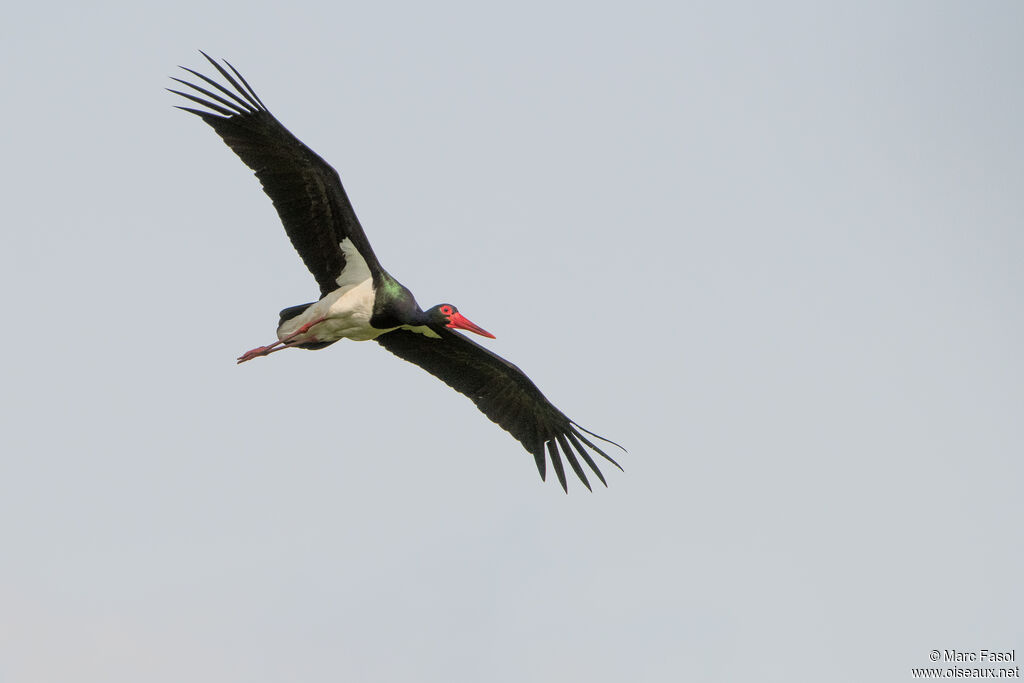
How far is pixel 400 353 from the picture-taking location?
2127cm

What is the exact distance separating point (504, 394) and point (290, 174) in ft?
16.0

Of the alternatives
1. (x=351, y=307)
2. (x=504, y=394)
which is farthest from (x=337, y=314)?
(x=504, y=394)

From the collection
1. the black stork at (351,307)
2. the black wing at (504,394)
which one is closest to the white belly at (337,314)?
Result: the black stork at (351,307)

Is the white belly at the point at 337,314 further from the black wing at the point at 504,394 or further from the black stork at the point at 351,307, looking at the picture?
the black wing at the point at 504,394

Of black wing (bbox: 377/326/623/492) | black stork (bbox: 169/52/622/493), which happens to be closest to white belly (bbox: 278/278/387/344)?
black stork (bbox: 169/52/622/493)

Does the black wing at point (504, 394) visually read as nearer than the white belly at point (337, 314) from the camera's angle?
No

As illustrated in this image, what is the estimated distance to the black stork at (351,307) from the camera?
17.8 metres

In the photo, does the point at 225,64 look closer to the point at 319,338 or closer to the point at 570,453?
the point at 319,338

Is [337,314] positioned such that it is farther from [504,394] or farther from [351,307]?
[504,394]

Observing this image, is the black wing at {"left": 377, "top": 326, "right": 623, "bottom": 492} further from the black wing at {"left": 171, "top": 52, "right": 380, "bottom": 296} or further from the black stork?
the black wing at {"left": 171, "top": 52, "right": 380, "bottom": 296}

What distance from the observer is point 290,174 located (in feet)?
59.4

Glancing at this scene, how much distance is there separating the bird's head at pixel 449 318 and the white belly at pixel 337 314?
0.85 metres

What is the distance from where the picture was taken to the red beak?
19812mm

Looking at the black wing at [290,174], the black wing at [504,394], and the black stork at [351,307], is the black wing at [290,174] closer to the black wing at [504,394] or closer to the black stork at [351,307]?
the black stork at [351,307]
